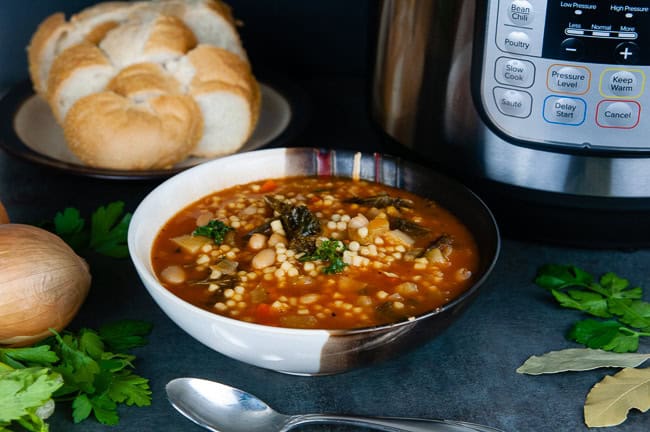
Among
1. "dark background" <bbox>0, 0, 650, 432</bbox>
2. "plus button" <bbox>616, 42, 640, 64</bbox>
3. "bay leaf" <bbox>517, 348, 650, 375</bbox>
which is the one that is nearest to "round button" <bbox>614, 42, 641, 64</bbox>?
"plus button" <bbox>616, 42, 640, 64</bbox>

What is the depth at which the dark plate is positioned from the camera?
1249 millimetres

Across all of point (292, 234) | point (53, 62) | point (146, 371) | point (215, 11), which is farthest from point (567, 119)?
point (53, 62)

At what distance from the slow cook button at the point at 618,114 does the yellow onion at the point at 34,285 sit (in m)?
0.65

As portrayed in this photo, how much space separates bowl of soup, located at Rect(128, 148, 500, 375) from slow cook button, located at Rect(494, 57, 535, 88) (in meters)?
0.15

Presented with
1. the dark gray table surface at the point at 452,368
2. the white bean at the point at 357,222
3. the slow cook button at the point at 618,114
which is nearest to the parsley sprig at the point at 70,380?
the dark gray table surface at the point at 452,368

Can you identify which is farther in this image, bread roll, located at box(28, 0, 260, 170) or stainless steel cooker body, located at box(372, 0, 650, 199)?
bread roll, located at box(28, 0, 260, 170)

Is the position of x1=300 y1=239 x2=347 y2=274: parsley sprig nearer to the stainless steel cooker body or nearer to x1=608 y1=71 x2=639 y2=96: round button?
the stainless steel cooker body

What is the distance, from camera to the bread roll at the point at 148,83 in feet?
4.21

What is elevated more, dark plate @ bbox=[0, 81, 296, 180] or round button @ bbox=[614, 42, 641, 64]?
round button @ bbox=[614, 42, 641, 64]

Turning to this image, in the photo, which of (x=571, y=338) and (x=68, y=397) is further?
(x=571, y=338)

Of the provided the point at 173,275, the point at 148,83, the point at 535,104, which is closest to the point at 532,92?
the point at 535,104

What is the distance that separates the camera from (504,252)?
1.19 m

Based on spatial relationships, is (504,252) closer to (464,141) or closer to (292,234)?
(464,141)

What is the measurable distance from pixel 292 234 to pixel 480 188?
27 centimetres
